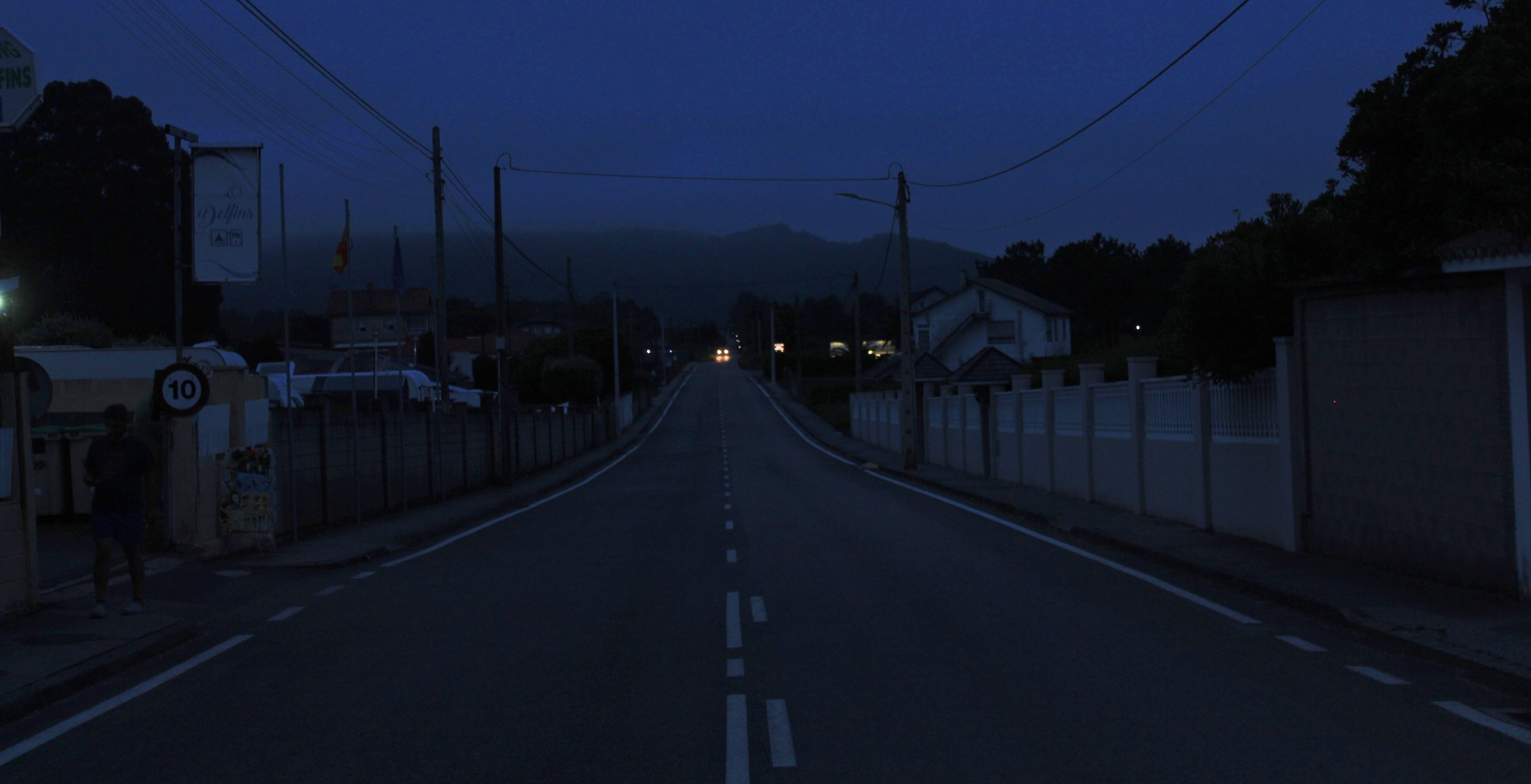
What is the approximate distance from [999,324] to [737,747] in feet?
277

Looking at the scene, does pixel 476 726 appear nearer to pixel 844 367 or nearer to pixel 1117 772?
pixel 1117 772

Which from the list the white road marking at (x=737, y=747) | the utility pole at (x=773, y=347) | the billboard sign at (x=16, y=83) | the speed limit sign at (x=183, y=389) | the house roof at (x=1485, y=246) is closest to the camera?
the white road marking at (x=737, y=747)

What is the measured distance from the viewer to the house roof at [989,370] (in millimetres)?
32875

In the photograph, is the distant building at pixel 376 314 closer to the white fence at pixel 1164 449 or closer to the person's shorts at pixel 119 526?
the white fence at pixel 1164 449

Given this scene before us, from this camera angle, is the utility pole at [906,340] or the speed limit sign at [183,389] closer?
the speed limit sign at [183,389]

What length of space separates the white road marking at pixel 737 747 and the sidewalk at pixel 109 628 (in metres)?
4.61

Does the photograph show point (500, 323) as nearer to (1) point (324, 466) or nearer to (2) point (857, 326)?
(1) point (324, 466)

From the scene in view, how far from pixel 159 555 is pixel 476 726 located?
10.4 metres

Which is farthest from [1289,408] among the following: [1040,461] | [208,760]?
[1040,461]

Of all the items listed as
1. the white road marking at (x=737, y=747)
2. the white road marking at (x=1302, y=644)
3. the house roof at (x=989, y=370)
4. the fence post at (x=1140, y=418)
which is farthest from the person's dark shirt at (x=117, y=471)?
the house roof at (x=989, y=370)

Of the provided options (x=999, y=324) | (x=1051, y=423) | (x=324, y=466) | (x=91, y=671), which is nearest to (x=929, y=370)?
(x=1051, y=423)

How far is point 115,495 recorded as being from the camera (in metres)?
11.0

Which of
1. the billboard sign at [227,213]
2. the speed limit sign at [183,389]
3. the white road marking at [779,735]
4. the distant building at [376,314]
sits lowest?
the white road marking at [779,735]

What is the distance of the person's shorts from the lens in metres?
11.0
